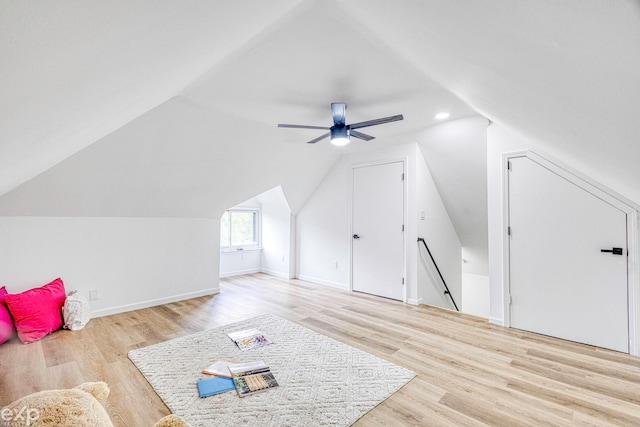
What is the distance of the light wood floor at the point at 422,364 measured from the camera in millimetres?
1829

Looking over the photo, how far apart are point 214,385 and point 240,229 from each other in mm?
4352

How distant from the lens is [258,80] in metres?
2.43

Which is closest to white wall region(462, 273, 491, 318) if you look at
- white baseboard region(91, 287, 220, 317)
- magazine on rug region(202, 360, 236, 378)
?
white baseboard region(91, 287, 220, 317)

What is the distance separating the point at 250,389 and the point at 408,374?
3.96ft

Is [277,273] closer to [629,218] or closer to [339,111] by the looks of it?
[339,111]

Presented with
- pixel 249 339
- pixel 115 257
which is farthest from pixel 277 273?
pixel 249 339

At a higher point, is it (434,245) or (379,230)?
(379,230)

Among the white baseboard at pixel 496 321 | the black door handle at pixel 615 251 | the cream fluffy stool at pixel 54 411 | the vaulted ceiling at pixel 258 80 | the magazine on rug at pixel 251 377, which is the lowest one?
the magazine on rug at pixel 251 377

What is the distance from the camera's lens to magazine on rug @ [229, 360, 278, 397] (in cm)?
205

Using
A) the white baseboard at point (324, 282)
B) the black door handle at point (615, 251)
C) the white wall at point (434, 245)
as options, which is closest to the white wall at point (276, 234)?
the white baseboard at point (324, 282)

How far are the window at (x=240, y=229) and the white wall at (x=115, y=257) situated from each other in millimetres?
1307

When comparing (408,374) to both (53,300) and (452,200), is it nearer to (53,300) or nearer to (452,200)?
(452,200)

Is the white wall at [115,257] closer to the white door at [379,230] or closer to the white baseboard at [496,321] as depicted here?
the white door at [379,230]

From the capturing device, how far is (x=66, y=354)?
2.53 m
